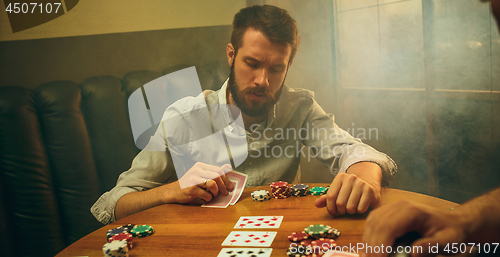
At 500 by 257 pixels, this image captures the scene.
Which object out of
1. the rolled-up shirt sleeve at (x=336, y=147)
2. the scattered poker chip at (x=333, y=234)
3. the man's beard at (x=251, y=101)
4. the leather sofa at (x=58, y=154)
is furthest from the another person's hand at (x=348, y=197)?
the leather sofa at (x=58, y=154)

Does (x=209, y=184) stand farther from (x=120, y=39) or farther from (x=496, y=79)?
(x=496, y=79)

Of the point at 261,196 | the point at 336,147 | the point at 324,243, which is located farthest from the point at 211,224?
the point at 336,147

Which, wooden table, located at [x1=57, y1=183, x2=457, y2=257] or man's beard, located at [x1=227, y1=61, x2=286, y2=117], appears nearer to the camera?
wooden table, located at [x1=57, y1=183, x2=457, y2=257]

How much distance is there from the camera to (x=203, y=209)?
1.20 m

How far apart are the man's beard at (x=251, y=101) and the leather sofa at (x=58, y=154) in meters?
0.49

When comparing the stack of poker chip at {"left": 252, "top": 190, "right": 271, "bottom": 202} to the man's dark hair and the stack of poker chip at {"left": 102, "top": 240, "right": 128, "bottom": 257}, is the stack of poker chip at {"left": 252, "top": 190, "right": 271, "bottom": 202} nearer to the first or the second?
the stack of poker chip at {"left": 102, "top": 240, "right": 128, "bottom": 257}

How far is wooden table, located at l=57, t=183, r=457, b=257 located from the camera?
2.90 ft

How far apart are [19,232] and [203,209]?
121cm

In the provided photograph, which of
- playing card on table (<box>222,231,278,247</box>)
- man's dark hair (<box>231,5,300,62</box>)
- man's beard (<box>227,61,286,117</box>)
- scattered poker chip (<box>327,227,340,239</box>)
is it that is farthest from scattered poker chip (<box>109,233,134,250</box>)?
man's dark hair (<box>231,5,300,62</box>)

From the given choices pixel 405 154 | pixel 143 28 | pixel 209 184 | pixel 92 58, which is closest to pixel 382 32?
pixel 405 154

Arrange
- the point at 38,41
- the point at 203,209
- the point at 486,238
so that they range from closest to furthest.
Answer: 1. the point at 486,238
2. the point at 203,209
3. the point at 38,41

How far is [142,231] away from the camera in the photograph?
97 centimetres

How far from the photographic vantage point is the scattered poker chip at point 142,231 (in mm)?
971

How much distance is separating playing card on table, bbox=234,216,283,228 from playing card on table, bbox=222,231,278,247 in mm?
48
